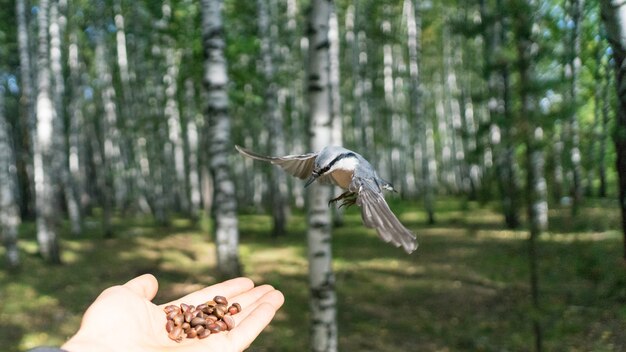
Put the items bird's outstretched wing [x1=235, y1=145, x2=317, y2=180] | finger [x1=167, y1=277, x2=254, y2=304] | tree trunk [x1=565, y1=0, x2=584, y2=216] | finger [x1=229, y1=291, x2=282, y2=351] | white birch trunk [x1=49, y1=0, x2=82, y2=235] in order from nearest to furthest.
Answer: bird's outstretched wing [x1=235, y1=145, x2=317, y2=180]
finger [x1=229, y1=291, x2=282, y2=351]
finger [x1=167, y1=277, x2=254, y2=304]
tree trunk [x1=565, y1=0, x2=584, y2=216]
white birch trunk [x1=49, y1=0, x2=82, y2=235]

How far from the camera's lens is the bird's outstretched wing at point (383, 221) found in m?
1.96

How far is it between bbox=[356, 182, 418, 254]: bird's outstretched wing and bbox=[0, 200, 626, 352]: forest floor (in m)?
2.32

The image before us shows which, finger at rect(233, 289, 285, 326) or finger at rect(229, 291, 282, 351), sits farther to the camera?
finger at rect(233, 289, 285, 326)

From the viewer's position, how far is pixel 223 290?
3.78m

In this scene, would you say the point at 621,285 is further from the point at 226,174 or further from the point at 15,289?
the point at 15,289

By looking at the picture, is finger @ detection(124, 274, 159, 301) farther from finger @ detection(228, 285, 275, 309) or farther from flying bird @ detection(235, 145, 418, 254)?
flying bird @ detection(235, 145, 418, 254)

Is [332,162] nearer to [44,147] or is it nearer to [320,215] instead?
[320,215]

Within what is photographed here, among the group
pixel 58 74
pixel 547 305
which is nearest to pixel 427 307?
pixel 547 305

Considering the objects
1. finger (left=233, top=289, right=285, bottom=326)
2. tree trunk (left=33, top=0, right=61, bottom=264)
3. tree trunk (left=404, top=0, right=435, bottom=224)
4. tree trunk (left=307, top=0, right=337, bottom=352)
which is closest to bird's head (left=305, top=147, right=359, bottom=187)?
finger (left=233, top=289, right=285, bottom=326)

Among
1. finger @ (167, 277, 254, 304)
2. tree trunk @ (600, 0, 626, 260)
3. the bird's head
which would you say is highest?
tree trunk @ (600, 0, 626, 260)

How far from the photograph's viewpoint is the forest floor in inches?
177

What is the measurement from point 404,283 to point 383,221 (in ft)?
28.7

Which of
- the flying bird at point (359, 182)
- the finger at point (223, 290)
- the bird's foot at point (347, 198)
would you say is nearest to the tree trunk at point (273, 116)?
the finger at point (223, 290)

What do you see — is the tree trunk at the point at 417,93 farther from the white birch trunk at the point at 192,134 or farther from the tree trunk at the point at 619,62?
the tree trunk at the point at 619,62
